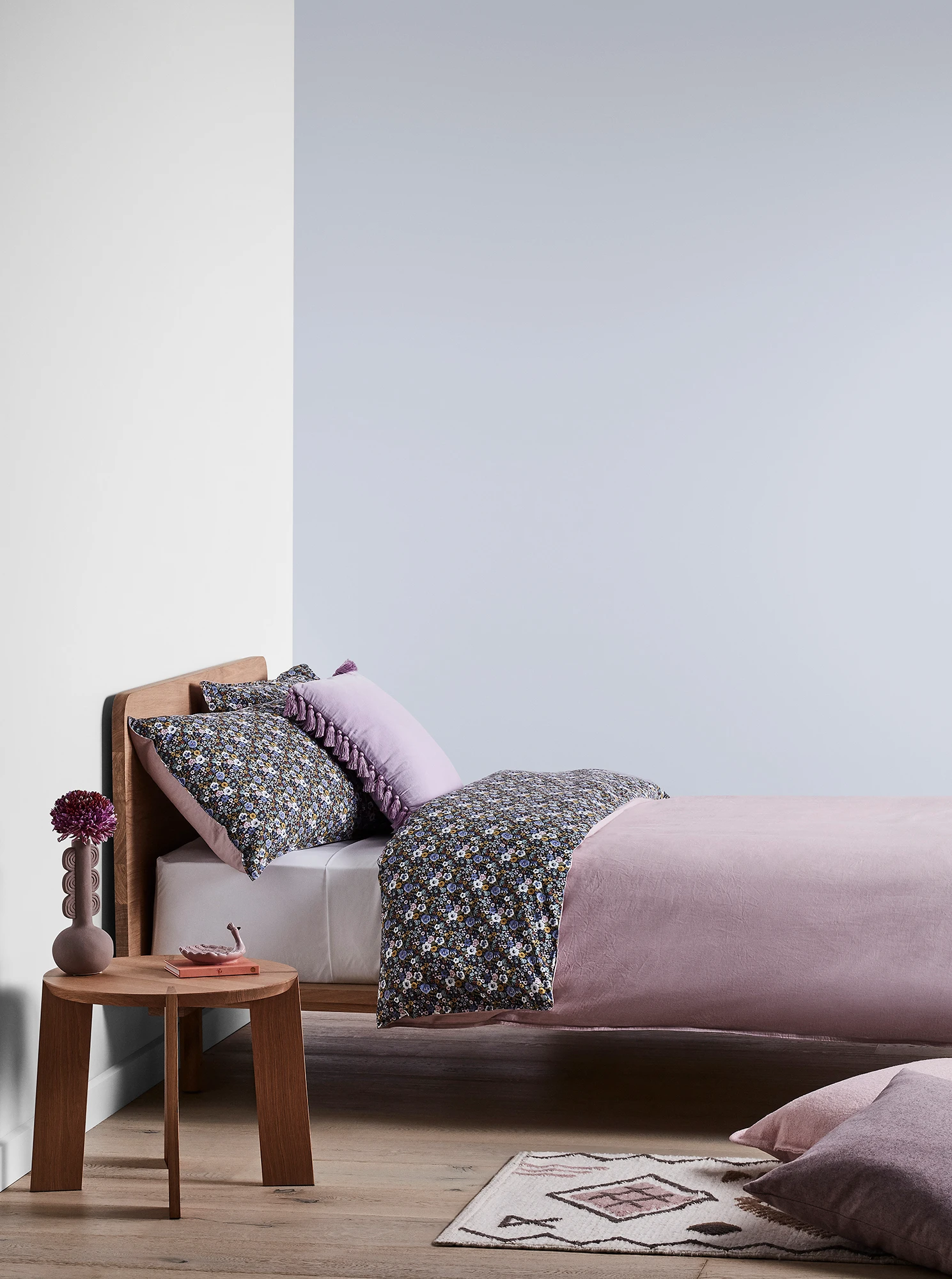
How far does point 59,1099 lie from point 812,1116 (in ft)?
4.20

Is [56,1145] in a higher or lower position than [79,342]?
lower

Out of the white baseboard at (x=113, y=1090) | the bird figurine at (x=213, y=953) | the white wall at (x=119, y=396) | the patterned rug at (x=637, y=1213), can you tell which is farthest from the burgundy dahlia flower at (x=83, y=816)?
the patterned rug at (x=637, y=1213)

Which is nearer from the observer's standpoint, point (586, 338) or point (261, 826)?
point (261, 826)

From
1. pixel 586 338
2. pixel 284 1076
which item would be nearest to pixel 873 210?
pixel 586 338

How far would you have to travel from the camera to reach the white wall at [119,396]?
2.68 m

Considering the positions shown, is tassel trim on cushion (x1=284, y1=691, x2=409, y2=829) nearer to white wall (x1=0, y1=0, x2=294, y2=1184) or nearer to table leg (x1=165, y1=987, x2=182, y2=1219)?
white wall (x1=0, y1=0, x2=294, y2=1184)

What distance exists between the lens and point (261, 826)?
2.94 m

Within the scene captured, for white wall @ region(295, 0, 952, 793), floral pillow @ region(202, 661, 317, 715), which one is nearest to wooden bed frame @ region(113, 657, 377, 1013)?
floral pillow @ region(202, 661, 317, 715)

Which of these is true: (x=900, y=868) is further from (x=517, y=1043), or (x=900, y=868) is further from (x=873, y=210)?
(x=873, y=210)

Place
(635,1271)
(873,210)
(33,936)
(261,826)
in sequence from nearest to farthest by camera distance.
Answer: (635,1271), (33,936), (261,826), (873,210)

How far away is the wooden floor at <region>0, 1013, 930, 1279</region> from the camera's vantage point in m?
2.22

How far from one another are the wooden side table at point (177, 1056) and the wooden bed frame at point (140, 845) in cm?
31

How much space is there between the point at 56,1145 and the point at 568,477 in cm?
313

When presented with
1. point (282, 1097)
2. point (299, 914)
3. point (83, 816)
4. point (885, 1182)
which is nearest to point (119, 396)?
point (83, 816)
